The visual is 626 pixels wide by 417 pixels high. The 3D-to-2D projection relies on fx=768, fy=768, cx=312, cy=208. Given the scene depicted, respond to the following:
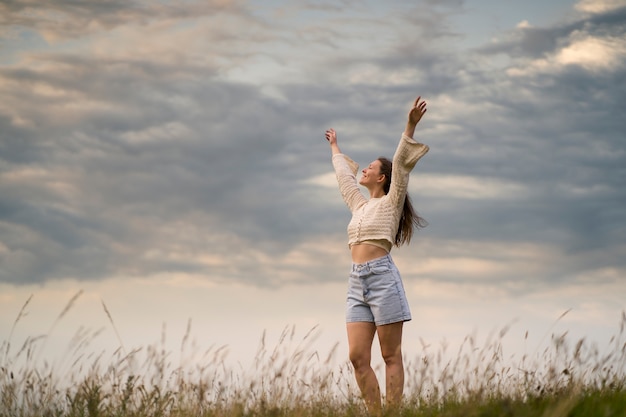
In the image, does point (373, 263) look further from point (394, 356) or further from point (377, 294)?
point (394, 356)

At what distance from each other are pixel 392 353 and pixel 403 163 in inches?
75.3

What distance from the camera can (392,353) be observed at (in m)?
7.59

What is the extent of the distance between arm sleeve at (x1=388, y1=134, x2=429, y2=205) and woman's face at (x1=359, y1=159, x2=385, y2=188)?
386 mm

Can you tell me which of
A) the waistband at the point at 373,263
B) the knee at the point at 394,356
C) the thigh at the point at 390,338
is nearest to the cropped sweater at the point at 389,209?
the waistband at the point at 373,263

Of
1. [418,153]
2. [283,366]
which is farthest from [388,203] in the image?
[283,366]

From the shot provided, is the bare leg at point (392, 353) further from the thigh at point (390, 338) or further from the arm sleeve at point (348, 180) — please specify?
the arm sleeve at point (348, 180)

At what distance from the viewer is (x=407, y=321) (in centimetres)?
760

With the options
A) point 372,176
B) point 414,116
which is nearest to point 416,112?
point 414,116

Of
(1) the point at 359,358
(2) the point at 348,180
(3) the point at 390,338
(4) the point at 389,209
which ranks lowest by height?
(1) the point at 359,358

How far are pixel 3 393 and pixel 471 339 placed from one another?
4.63m

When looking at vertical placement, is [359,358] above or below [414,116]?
below

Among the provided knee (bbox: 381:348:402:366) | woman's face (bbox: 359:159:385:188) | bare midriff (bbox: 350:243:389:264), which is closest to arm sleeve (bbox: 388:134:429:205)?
woman's face (bbox: 359:159:385:188)

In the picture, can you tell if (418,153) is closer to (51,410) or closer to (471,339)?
(471,339)

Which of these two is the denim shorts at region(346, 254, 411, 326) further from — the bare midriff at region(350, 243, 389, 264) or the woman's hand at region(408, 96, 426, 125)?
the woman's hand at region(408, 96, 426, 125)
